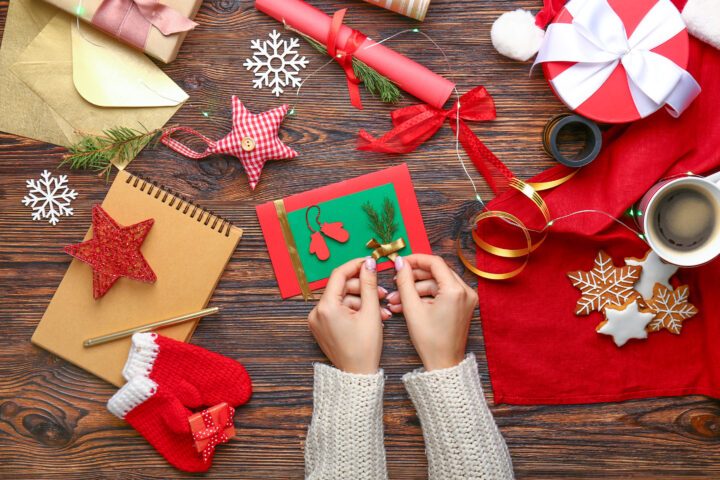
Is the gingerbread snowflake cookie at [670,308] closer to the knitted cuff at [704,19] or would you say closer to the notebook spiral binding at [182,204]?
the knitted cuff at [704,19]

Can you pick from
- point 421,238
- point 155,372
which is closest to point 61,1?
point 155,372

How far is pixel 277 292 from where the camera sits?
3.72ft

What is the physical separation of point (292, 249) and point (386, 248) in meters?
0.25

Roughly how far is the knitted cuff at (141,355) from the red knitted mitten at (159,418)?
20 millimetres

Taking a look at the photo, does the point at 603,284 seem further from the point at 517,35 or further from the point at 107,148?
the point at 107,148

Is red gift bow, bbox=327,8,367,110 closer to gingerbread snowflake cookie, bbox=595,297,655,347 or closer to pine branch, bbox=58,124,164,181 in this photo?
pine branch, bbox=58,124,164,181

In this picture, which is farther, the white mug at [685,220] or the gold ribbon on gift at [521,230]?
the gold ribbon on gift at [521,230]

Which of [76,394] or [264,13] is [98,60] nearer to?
[264,13]

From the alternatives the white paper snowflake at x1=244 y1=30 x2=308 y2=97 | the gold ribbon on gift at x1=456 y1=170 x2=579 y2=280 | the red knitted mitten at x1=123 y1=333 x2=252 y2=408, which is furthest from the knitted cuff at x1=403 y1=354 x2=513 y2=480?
the white paper snowflake at x1=244 y1=30 x2=308 y2=97

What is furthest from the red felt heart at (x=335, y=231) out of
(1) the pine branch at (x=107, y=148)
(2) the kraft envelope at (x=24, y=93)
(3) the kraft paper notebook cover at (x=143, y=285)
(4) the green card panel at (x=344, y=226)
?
(2) the kraft envelope at (x=24, y=93)

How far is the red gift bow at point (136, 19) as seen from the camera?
107cm

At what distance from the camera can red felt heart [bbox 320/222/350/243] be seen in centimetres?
111

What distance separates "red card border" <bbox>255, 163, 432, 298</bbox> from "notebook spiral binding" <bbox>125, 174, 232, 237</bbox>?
0.34 feet

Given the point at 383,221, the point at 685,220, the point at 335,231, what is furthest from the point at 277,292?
the point at 685,220
